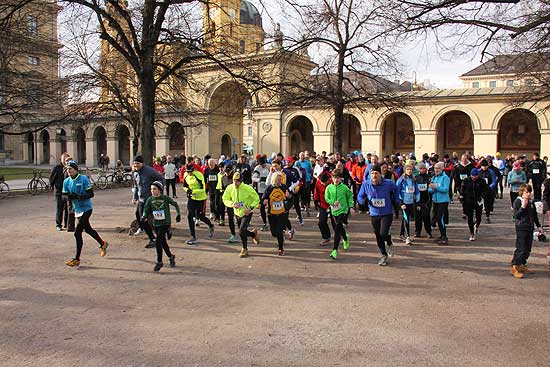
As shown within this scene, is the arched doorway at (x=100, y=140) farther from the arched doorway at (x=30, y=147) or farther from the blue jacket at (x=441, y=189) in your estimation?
the blue jacket at (x=441, y=189)

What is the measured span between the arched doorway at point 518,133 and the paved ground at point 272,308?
79.9 ft

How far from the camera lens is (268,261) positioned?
8570mm

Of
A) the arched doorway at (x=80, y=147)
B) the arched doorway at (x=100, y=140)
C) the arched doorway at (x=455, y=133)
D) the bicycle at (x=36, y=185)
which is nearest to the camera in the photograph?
the bicycle at (x=36, y=185)

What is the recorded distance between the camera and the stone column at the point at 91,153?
161 ft

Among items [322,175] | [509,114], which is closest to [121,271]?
[322,175]

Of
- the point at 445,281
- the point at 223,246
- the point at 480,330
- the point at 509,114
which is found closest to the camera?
the point at 480,330

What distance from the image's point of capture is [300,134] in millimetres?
40094

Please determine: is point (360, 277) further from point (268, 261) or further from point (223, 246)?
point (223, 246)

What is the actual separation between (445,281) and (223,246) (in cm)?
470

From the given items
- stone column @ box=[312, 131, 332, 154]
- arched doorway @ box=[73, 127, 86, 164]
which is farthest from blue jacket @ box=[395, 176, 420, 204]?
arched doorway @ box=[73, 127, 86, 164]

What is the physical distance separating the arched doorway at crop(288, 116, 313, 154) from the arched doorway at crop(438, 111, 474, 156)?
11.2 metres

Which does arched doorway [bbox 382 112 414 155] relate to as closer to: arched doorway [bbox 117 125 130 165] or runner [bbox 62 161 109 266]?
arched doorway [bbox 117 125 130 165]

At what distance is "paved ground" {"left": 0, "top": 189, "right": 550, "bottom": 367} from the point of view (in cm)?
462

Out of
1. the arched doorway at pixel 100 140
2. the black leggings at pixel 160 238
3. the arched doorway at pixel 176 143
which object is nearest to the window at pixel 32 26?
the black leggings at pixel 160 238
